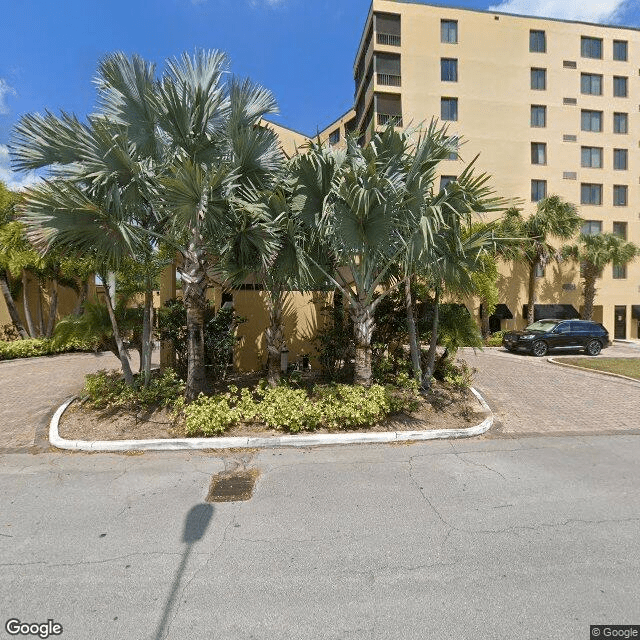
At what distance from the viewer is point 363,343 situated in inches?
273

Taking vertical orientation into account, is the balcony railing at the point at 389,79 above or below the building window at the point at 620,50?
below

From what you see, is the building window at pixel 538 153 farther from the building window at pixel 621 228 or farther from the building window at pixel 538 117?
the building window at pixel 621 228

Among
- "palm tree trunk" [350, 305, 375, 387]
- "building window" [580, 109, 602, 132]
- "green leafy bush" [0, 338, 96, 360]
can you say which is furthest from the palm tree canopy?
"green leafy bush" [0, 338, 96, 360]

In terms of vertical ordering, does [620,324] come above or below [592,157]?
below

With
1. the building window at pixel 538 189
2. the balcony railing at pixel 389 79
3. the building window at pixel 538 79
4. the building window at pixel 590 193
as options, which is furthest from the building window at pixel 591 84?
the balcony railing at pixel 389 79

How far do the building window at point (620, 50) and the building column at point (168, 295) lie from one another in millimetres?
34677

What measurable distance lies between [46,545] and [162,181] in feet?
15.0

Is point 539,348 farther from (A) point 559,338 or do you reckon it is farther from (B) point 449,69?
(B) point 449,69

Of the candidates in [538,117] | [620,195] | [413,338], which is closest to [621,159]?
[620,195]

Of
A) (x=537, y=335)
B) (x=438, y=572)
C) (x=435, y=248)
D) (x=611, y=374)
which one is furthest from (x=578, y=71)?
(x=438, y=572)

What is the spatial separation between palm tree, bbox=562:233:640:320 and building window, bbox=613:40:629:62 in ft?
46.2

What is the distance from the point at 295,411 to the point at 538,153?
27796 mm

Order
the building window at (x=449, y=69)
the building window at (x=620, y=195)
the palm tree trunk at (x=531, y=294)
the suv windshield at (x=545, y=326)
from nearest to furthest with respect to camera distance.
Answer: the suv windshield at (x=545, y=326) → the palm tree trunk at (x=531, y=294) → the building window at (x=449, y=69) → the building window at (x=620, y=195)

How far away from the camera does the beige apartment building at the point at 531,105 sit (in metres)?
24.2
